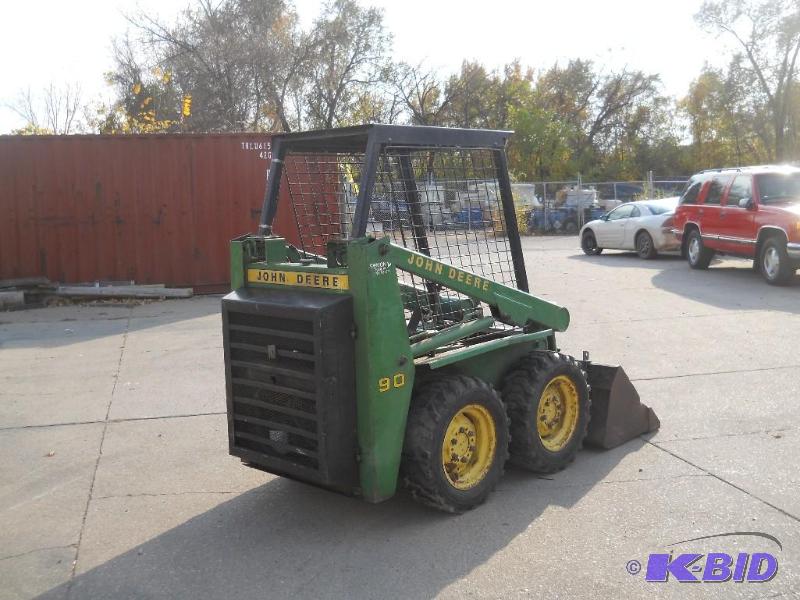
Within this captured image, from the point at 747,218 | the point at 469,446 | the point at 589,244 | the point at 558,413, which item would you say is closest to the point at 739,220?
the point at 747,218

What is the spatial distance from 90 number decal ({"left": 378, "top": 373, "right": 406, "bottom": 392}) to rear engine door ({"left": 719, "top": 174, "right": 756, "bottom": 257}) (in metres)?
11.6

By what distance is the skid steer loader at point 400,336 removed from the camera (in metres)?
4.24

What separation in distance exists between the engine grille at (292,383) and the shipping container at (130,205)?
9.63m

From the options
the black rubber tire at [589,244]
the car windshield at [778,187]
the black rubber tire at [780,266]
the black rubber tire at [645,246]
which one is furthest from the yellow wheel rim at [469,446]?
the black rubber tire at [589,244]

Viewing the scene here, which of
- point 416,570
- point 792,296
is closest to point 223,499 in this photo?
point 416,570

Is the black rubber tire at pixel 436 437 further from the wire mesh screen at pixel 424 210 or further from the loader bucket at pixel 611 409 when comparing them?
the loader bucket at pixel 611 409

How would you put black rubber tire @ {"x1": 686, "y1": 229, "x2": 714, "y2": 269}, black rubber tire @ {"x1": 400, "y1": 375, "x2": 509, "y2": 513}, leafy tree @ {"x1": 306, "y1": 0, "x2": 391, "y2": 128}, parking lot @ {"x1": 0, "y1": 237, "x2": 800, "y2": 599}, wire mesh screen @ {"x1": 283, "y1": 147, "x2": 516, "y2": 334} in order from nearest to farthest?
1. parking lot @ {"x1": 0, "y1": 237, "x2": 800, "y2": 599}
2. black rubber tire @ {"x1": 400, "y1": 375, "x2": 509, "y2": 513}
3. wire mesh screen @ {"x1": 283, "y1": 147, "x2": 516, "y2": 334}
4. black rubber tire @ {"x1": 686, "y1": 229, "x2": 714, "y2": 269}
5. leafy tree @ {"x1": 306, "y1": 0, "x2": 391, "y2": 128}

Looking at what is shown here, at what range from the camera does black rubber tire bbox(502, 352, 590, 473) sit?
5055mm

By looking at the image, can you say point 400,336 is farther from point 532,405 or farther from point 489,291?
point 532,405

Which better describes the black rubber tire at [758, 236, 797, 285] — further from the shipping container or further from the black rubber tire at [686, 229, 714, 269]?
the shipping container

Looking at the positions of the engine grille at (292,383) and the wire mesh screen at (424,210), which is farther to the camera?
the wire mesh screen at (424,210)

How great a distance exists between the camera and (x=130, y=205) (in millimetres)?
14391

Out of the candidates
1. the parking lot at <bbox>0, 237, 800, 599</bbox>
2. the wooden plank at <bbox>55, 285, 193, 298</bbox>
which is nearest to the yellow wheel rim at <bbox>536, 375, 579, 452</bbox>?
the parking lot at <bbox>0, 237, 800, 599</bbox>

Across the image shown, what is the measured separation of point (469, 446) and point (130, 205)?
446 inches
